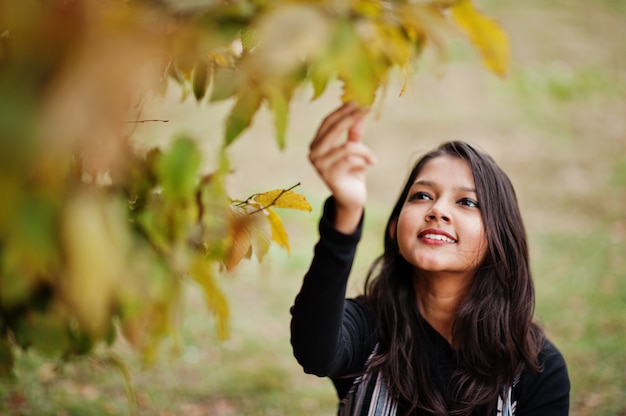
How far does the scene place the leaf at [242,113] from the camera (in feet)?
2.52

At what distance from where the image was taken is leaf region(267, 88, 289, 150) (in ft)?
2.39

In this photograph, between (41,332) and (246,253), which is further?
(246,253)

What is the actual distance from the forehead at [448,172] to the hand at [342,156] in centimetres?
86

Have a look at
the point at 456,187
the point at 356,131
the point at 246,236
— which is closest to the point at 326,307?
the point at 246,236

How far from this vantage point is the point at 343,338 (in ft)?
5.37

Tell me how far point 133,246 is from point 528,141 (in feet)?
25.7

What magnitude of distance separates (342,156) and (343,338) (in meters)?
0.75

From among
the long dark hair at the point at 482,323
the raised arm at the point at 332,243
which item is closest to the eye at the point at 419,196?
the long dark hair at the point at 482,323

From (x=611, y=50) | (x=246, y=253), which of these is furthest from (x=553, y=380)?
(x=611, y=50)

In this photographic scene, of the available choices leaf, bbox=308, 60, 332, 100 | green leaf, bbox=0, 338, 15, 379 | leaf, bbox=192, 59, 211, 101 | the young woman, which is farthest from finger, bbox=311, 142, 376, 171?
the young woman

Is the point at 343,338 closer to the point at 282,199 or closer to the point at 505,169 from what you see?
the point at 282,199

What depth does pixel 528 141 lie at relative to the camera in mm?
8000

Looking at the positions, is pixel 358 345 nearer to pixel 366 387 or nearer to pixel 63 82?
pixel 366 387

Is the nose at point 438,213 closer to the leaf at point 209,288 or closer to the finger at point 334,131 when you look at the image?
the finger at point 334,131
